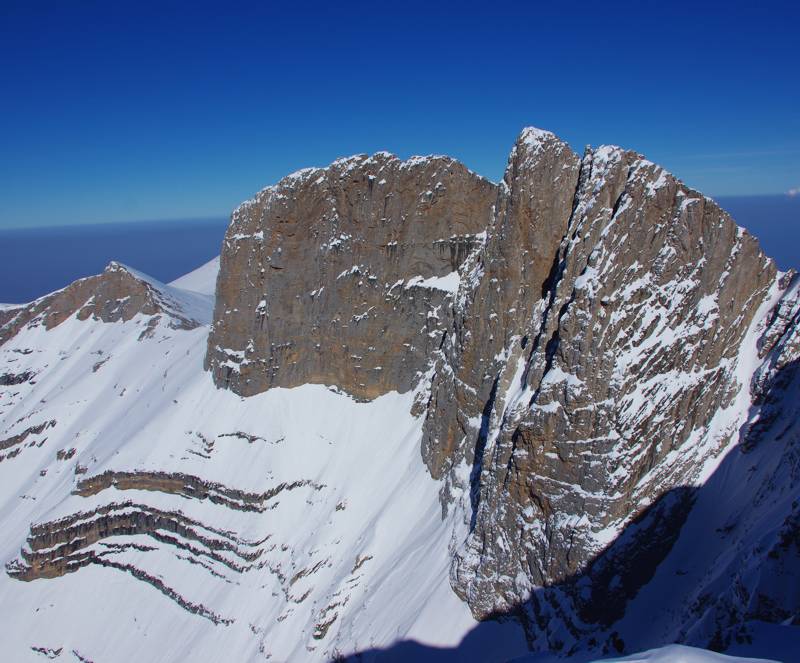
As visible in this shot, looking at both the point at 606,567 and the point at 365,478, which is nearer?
the point at 606,567

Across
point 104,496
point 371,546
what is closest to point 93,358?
point 104,496

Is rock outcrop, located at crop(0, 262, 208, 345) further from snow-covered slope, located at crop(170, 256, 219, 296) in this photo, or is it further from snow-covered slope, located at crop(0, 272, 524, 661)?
snow-covered slope, located at crop(170, 256, 219, 296)

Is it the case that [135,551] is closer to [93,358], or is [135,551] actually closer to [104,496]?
[104,496]

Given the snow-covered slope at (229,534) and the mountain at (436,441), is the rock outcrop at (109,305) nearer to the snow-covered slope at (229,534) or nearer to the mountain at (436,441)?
the mountain at (436,441)

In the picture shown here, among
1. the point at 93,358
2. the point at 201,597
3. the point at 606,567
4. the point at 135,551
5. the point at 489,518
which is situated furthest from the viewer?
the point at 93,358

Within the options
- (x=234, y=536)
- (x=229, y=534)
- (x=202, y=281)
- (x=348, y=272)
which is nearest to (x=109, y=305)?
(x=202, y=281)

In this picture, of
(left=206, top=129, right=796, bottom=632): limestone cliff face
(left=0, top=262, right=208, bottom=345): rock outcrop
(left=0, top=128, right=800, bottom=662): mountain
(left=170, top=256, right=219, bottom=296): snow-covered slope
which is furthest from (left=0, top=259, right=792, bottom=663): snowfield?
(left=170, top=256, right=219, bottom=296): snow-covered slope

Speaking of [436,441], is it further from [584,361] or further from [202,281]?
[202,281]

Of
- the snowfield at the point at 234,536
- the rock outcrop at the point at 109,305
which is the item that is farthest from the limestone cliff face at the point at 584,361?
the rock outcrop at the point at 109,305
